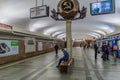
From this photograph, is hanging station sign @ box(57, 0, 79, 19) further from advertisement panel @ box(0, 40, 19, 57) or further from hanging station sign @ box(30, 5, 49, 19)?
advertisement panel @ box(0, 40, 19, 57)

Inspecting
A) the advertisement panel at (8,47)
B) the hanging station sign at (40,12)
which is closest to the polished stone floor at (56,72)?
the advertisement panel at (8,47)

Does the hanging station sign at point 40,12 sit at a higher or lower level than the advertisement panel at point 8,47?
higher

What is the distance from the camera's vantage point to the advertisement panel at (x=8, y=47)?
1573 centimetres

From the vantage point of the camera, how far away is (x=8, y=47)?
16828mm

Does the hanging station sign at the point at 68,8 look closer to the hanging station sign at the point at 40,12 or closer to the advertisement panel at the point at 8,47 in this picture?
the hanging station sign at the point at 40,12

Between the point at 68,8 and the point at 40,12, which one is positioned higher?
the point at 68,8

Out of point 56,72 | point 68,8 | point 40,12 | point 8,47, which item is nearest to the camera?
point 56,72

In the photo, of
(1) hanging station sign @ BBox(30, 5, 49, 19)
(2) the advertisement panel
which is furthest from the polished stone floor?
(1) hanging station sign @ BBox(30, 5, 49, 19)

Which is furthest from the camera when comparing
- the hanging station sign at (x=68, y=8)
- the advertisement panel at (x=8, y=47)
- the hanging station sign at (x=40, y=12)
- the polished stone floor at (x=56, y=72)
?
the advertisement panel at (x=8, y=47)

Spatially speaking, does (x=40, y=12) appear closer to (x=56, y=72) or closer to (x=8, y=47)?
(x=56, y=72)

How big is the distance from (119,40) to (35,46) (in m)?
11.0

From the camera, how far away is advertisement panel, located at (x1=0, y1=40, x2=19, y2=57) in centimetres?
1573

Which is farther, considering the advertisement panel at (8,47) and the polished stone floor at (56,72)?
the advertisement panel at (8,47)

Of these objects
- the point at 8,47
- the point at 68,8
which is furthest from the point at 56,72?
the point at 8,47
